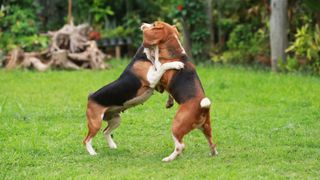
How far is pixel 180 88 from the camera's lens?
6.91 metres

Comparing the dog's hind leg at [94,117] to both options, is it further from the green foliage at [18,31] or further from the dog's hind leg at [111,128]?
the green foliage at [18,31]

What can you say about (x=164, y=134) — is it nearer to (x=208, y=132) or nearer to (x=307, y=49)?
(x=208, y=132)

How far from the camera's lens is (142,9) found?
19.5m

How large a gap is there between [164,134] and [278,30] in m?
6.95

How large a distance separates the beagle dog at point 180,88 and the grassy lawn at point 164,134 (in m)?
0.31

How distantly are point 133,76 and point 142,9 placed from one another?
12.5 m

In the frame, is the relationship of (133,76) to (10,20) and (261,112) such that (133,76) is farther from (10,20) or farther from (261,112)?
(10,20)

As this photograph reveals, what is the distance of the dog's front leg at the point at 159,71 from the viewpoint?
6957 millimetres

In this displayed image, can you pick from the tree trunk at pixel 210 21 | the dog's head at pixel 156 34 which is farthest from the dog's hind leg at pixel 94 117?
the tree trunk at pixel 210 21

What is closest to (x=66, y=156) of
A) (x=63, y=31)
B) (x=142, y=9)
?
Result: (x=63, y=31)

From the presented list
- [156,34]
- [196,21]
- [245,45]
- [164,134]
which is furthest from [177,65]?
[196,21]

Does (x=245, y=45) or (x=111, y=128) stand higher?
(x=111, y=128)

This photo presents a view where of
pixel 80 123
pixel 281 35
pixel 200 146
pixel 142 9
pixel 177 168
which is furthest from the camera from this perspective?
pixel 142 9

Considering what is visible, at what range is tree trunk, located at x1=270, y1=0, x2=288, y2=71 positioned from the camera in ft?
48.2
